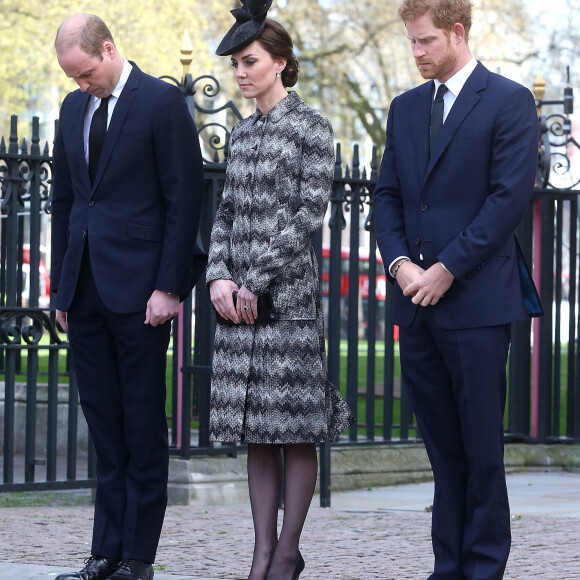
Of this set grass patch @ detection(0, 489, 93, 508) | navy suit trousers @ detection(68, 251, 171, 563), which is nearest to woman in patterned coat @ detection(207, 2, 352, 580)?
navy suit trousers @ detection(68, 251, 171, 563)

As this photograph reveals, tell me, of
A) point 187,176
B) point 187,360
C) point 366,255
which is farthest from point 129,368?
point 366,255

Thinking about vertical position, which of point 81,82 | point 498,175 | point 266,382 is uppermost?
point 81,82

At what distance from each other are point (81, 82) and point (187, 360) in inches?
125

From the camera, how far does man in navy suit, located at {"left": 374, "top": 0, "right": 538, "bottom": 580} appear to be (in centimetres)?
430

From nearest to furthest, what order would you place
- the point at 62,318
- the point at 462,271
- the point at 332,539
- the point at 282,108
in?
the point at 462,271 < the point at 282,108 < the point at 62,318 < the point at 332,539

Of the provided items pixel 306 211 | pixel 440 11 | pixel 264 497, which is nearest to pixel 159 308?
pixel 306 211

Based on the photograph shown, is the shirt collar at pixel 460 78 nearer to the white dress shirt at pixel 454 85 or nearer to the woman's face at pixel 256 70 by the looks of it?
the white dress shirt at pixel 454 85

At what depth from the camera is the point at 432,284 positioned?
429 cm

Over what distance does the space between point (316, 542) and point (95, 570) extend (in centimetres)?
168

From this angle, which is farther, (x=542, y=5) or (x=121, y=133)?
(x=542, y=5)

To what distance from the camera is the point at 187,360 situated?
784 centimetres

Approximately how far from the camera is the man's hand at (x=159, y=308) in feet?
15.9

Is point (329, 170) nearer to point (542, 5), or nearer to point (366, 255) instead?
point (366, 255)

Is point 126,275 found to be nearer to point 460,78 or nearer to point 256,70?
point 256,70
